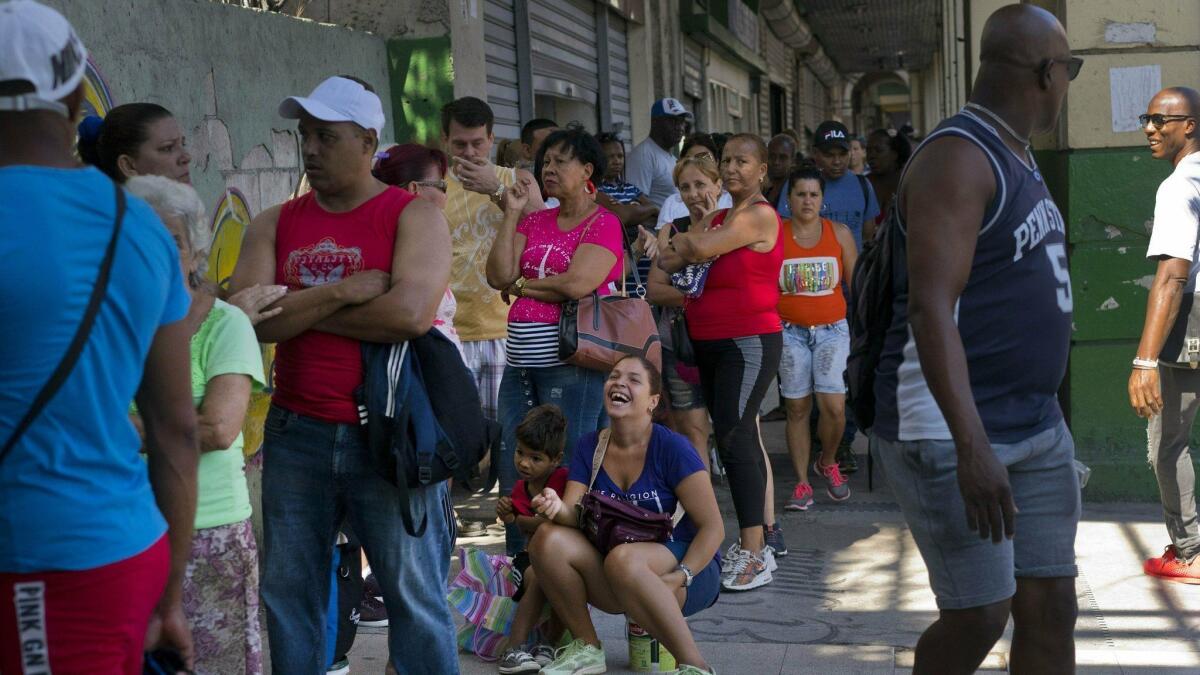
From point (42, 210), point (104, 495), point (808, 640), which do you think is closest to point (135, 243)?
point (42, 210)

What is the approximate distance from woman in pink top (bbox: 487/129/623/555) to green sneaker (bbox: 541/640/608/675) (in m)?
0.60

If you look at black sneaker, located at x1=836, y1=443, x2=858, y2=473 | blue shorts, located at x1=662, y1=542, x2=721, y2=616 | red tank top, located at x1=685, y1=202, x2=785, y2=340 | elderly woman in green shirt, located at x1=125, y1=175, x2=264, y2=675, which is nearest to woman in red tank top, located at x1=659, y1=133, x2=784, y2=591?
red tank top, located at x1=685, y1=202, x2=785, y2=340

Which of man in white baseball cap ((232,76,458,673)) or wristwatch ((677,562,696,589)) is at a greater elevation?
man in white baseball cap ((232,76,458,673))

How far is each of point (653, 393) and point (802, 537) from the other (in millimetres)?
2054

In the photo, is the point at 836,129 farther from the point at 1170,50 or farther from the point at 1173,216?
the point at 1173,216

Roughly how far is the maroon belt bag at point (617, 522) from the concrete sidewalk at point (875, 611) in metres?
0.53

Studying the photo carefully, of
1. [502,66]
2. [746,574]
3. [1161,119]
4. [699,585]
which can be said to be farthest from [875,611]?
[502,66]

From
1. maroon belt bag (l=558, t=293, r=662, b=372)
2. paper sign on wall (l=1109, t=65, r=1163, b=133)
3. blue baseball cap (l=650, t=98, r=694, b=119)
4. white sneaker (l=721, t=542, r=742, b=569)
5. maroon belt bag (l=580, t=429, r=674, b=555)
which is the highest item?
blue baseball cap (l=650, t=98, r=694, b=119)

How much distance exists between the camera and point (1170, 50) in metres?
Result: 6.81

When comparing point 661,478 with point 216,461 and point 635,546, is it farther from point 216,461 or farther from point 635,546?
point 216,461

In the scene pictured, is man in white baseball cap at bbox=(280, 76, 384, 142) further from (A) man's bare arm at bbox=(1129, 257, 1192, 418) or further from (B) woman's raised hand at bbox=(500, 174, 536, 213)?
(A) man's bare arm at bbox=(1129, 257, 1192, 418)

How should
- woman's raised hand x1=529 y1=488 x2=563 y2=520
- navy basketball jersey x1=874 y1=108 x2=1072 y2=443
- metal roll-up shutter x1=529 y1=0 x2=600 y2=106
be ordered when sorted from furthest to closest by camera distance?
metal roll-up shutter x1=529 y1=0 x2=600 y2=106 → woman's raised hand x1=529 y1=488 x2=563 y2=520 → navy basketball jersey x1=874 y1=108 x2=1072 y2=443

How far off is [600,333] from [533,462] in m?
0.58

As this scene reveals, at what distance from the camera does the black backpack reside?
3373 millimetres
